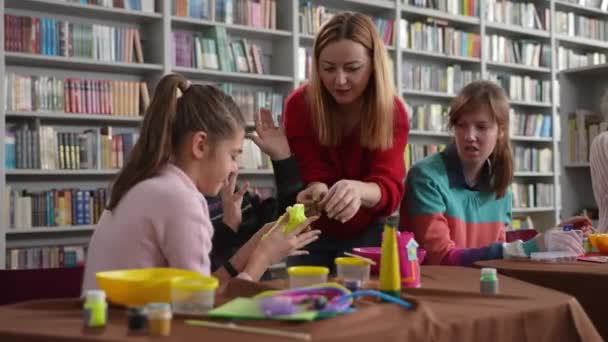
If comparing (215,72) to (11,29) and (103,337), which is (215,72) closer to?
(11,29)

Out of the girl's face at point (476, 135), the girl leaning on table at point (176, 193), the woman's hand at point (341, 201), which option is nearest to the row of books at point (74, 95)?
the girl's face at point (476, 135)

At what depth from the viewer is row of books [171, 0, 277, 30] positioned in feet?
15.2

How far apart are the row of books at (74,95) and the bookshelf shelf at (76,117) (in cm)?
3

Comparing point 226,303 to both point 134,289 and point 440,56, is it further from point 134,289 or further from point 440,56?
point 440,56

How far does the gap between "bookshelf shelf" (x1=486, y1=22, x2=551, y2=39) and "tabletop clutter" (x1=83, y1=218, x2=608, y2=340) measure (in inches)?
213

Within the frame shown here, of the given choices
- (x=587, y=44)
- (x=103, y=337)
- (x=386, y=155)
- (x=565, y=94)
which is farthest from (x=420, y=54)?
(x=103, y=337)

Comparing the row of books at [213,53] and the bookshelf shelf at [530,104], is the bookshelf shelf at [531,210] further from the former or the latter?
the row of books at [213,53]

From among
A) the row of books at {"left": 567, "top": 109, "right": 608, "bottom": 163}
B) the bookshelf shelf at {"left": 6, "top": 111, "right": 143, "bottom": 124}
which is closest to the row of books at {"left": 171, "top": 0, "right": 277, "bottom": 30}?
the bookshelf shelf at {"left": 6, "top": 111, "right": 143, "bottom": 124}

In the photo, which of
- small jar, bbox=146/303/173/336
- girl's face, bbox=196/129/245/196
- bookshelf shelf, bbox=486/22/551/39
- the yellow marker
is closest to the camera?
small jar, bbox=146/303/173/336

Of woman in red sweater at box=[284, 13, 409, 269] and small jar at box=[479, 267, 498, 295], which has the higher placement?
woman in red sweater at box=[284, 13, 409, 269]

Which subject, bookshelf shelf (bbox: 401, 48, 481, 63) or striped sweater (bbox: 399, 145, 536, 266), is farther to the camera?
bookshelf shelf (bbox: 401, 48, 481, 63)

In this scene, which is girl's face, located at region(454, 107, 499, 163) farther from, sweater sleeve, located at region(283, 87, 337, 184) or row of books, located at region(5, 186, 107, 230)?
row of books, located at region(5, 186, 107, 230)

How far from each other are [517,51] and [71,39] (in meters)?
4.27

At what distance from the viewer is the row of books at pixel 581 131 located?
13.9ft
